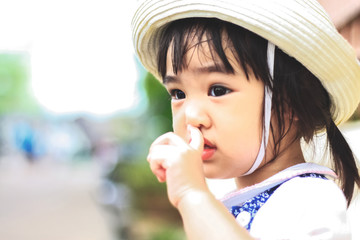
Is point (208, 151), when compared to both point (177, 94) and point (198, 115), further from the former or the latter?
point (177, 94)

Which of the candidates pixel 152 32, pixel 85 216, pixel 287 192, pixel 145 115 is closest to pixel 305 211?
pixel 287 192

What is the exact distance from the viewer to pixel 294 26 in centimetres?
117

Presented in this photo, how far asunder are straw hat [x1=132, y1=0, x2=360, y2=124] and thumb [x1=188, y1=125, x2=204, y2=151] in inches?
11.5

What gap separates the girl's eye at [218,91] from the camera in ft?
4.04

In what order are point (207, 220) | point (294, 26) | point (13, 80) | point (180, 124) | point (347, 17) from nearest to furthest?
point (207, 220) < point (294, 26) < point (180, 124) < point (347, 17) < point (13, 80)

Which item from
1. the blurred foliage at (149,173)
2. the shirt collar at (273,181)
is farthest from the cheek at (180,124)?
the blurred foliage at (149,173)

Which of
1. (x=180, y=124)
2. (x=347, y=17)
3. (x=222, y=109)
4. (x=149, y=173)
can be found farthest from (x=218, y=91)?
(x=149, y=173)

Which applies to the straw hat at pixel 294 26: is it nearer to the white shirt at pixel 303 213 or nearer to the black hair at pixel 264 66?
the black hair at pixel 264 66

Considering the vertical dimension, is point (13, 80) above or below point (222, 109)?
above

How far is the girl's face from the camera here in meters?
1.22

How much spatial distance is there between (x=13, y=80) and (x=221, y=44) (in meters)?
34.3

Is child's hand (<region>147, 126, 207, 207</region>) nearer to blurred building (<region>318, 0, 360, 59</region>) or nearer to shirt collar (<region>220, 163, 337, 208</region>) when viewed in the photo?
shirt collar (<region>220, 163, 337, 208</region>)

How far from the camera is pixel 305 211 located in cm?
108

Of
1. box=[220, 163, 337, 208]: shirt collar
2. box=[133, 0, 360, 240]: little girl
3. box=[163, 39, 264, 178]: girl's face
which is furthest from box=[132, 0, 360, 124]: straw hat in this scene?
box=[220, 163, 337, 208]: shirt collar
